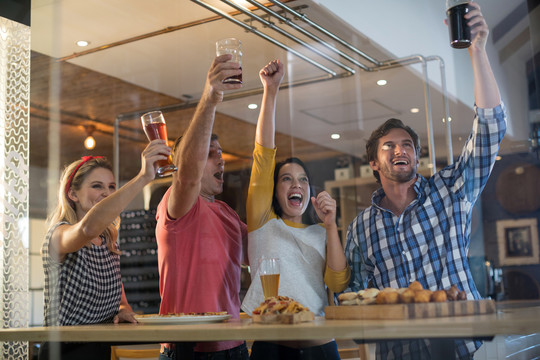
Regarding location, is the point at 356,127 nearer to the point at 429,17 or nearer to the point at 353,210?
the point at 353,210

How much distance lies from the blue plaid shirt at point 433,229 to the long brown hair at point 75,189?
986 mm

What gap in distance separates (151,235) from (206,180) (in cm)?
35

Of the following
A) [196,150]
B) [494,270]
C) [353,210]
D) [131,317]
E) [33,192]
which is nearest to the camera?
[494,270]

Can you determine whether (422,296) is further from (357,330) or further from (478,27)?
(478,27)

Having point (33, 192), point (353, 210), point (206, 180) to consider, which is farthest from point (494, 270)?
point (33, 192)

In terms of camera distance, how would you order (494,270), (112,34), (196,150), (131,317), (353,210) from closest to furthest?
(494,270) < (353,210) < (131,317) < (196,150) < (112,34)

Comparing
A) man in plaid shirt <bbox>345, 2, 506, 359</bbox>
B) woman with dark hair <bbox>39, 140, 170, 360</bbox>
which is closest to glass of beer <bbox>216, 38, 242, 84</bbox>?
woman with dark hair <bbox>39, 140, 170, 360</bbox>

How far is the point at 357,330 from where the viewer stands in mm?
1710

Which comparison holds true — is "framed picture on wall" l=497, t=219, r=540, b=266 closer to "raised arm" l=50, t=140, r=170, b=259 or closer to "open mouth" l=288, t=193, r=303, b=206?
"open mouth" l=288, t=193, r=303, b=206

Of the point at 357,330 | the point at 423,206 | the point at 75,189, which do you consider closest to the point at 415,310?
the point at 357,330

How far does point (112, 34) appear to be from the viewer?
2.87 meters

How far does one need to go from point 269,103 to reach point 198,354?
0.89 metres

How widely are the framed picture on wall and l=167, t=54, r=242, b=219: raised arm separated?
103 centimetres

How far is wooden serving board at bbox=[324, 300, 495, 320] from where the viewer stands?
1.62 meters
